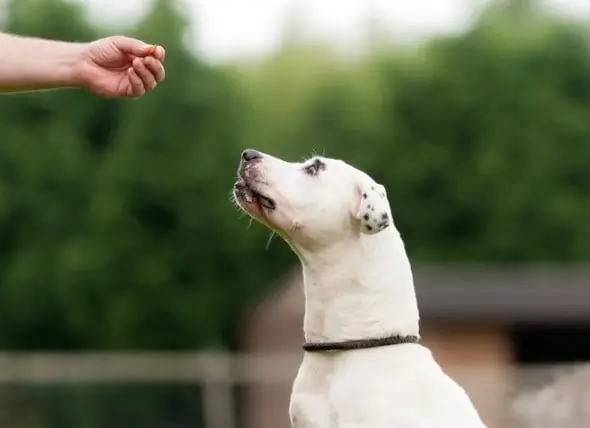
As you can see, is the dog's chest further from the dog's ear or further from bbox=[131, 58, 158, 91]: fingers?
bbox=[131, 58, 158, 91]: fingers

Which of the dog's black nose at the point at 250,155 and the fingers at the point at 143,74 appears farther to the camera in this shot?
the dog's black nose at the point at 250,155

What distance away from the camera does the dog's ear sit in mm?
6617

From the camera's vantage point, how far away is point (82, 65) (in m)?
5.93

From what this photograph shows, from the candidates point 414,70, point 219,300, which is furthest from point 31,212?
point 414,70

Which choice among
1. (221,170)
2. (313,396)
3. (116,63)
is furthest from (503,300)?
(116,63)

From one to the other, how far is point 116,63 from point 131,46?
10cm

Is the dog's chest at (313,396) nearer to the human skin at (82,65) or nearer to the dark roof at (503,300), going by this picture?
the human skin at (82,65)

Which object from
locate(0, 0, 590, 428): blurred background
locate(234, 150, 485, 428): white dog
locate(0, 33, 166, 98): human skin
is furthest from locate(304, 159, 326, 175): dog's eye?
locate(0, 0, 590, 428): blurred background

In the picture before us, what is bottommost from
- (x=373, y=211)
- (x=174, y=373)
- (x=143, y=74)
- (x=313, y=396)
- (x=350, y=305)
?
(x=313, y=396)

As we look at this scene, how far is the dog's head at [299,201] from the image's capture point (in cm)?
681

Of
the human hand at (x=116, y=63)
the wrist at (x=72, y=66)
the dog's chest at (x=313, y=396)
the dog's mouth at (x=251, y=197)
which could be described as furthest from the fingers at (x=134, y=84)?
the dog's chest at (x=313, y=396)

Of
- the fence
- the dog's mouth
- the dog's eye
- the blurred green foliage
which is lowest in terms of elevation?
the dog's mouth

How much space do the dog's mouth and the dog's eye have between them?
227 millimetres

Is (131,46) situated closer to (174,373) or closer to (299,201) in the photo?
(299,201)
